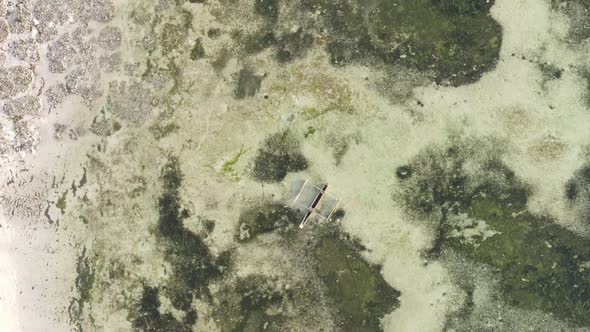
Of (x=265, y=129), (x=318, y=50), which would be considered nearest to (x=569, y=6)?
(x=318, y=50)

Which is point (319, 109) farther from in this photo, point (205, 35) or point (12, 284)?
point (12, 284)

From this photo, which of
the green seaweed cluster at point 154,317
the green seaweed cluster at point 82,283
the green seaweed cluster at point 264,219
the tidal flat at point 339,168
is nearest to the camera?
the tidal flat at point 339,168

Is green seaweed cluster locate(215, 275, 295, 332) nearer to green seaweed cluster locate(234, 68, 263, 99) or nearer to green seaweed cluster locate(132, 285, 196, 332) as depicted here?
green seaweed cluster locate(132, 285, 196, 332)

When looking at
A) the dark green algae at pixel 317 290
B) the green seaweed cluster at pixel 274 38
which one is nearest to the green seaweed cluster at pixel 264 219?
the dark green algae at pixel 317 290

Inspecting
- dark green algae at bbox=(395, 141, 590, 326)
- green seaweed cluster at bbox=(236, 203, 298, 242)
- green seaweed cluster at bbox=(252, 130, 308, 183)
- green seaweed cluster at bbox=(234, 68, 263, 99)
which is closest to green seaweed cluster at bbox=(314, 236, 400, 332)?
green seaweed cluster at bbox=(236, 203, 298, 242)

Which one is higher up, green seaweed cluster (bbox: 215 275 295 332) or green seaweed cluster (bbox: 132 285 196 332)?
green seaweed cluster (bbox: 215 275 295 332)

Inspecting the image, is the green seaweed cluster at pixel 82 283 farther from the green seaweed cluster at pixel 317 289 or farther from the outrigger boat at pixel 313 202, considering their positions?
the outrigger boat at pixel 313 202
